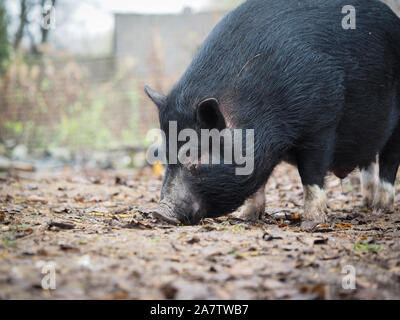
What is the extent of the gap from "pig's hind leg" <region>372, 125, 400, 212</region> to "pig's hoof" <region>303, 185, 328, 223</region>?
48.7 inches

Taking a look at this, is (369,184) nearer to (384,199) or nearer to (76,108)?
(384,199)

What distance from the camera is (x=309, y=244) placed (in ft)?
10.7

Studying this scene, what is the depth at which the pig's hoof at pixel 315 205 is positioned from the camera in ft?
14.6

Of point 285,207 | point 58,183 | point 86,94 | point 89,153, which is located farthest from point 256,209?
point 86,94

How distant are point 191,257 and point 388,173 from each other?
346 centimetres

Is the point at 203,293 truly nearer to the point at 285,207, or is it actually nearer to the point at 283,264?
the point at 283,264

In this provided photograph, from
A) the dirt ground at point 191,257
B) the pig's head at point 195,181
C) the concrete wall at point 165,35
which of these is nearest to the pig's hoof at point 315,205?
the dirt ground at point 191,257

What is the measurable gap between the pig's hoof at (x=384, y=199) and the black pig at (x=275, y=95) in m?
0.94

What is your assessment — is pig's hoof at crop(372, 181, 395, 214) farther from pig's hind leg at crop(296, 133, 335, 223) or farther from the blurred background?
the blurred background

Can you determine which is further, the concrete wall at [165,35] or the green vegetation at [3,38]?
the concrete wall at [165,35]

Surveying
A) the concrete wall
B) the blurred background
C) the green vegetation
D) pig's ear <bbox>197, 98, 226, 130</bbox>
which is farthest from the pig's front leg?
the green vegetation

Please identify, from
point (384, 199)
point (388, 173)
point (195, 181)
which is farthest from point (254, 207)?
point (388, 173)

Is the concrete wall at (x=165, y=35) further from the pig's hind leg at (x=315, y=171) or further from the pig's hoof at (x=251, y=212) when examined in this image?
the pig's hind leg at (x=315, y=171)

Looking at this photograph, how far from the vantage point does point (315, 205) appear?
Answer: 446 centimetres
